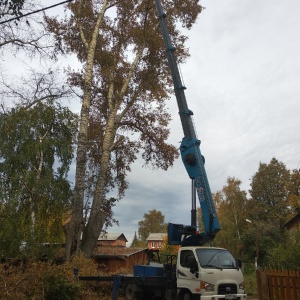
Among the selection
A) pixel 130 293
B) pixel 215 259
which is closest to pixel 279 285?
pixel 215 259

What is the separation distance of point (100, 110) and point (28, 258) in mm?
12612

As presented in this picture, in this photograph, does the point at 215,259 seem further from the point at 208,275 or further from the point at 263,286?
the point at 263,286

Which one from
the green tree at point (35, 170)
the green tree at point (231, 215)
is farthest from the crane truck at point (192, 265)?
the green tree at point (231, 215)

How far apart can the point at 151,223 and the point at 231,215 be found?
42.9m

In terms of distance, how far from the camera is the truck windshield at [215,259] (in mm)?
11391

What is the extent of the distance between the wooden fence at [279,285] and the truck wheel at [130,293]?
428cm

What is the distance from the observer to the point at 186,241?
13.3m

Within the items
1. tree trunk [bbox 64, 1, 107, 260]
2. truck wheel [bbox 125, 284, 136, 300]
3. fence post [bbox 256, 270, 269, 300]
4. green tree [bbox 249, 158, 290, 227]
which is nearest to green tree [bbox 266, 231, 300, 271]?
fence post [bbox 256, 270, 269, 300]

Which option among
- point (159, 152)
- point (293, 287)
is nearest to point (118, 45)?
point (159, 152)

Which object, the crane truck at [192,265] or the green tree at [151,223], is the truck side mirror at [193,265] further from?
the green tree at [151,223]

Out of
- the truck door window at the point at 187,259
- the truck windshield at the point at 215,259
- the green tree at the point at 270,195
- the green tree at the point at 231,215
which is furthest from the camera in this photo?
the green tree at the point at 270,195

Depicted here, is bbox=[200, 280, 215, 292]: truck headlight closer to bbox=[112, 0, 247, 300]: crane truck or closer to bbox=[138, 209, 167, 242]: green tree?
bbox=[112, 0, 247, 300]: crane truck

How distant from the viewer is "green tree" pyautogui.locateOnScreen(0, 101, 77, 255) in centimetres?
1541

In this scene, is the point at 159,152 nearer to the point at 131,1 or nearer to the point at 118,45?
the point at 118,45
